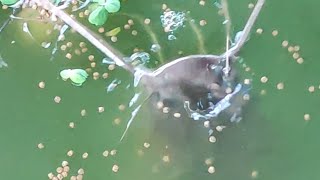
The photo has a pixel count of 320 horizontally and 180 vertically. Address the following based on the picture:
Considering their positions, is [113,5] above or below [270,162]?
above

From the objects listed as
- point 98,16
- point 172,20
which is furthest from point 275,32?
point 98,16

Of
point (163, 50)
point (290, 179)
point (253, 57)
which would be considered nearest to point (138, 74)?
point (163, 50)

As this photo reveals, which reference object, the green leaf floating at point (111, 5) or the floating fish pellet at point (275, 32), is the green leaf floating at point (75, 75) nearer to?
the green leaf floating at point (111, 5)

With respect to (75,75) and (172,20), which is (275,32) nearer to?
(172,20)

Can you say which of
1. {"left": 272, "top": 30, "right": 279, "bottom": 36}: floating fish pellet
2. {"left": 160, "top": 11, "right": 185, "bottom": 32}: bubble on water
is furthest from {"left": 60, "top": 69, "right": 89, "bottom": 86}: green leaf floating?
{"left": 272, "top": 30, "right": 279, "bottom": 36}: floating fish pellet

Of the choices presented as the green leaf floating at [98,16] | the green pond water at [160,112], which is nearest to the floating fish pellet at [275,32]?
the green pond water at [160,112]

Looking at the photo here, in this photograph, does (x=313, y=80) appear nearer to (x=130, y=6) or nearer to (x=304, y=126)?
(x=304, y=126)
